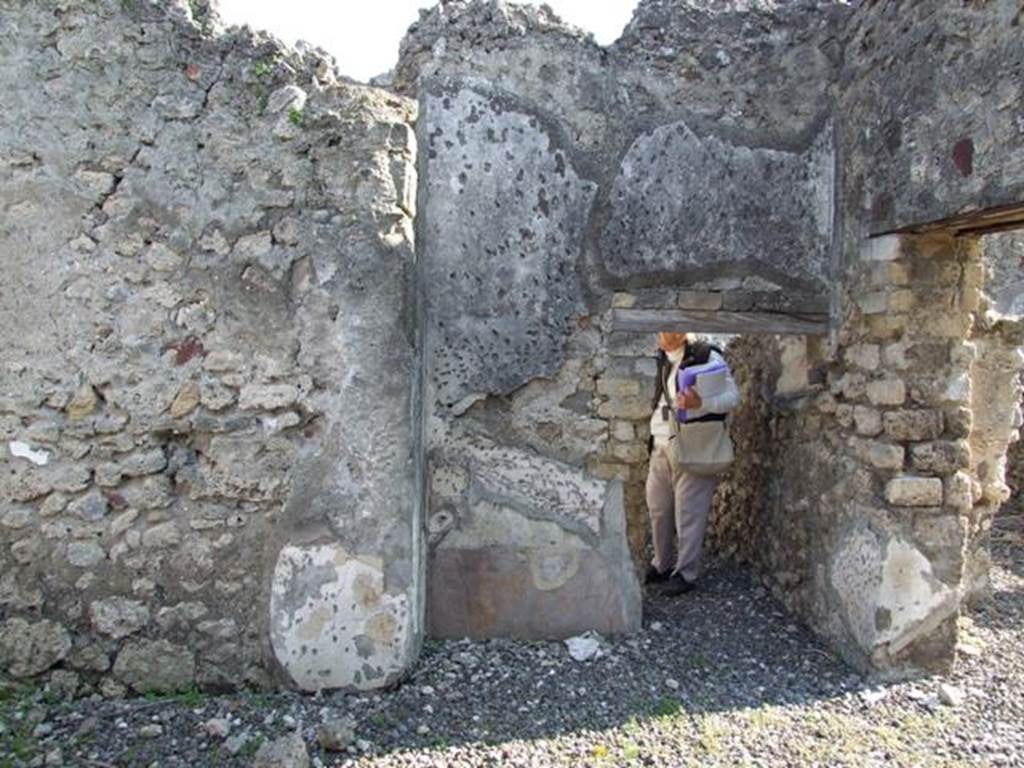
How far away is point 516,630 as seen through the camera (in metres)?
3.64

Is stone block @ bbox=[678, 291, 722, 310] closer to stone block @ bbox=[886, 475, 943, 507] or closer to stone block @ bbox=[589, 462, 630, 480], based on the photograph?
stone block @ bbox=[589, 462, 630, 480]

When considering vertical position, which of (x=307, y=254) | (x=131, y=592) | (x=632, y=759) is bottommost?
(x=632, y=759)

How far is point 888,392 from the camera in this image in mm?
3432

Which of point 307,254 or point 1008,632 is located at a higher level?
point 307,254

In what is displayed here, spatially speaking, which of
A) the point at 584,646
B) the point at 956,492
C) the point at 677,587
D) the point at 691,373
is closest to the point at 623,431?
the point at 691,373

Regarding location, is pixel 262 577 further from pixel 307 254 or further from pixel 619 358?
pixel 619 358

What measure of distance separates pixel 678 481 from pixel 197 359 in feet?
8.90

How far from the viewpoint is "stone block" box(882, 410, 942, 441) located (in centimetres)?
337

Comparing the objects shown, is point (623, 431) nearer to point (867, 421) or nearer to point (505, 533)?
point (505, 533)

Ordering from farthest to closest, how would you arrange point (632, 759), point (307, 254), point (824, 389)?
point (824, 389) < point (307, 254) < point (632, 759)

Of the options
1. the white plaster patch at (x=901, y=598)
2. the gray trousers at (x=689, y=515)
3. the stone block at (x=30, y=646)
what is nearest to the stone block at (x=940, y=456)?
the white plaster patch at (x=901, y=598)

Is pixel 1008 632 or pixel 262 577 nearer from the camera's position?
pixel 262 577

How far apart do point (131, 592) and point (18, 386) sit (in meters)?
0.83

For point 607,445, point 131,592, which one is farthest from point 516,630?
point 131,592
